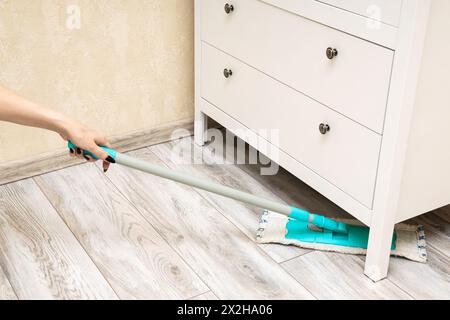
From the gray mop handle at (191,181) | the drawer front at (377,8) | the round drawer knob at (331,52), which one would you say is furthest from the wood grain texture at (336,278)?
the drawer front at (377,8)

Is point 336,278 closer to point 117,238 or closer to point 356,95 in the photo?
point 356,95

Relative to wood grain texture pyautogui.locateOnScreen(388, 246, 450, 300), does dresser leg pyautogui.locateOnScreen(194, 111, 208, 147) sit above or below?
above

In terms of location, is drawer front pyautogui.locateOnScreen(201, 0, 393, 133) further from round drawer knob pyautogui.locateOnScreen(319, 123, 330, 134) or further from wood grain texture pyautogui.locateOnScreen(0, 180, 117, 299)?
wood grain texture pyautogui.locateOnScreen(0, 180, 117, 299)

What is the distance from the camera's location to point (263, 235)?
1.72 metres

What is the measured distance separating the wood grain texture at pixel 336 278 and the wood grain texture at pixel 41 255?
0.46 meters

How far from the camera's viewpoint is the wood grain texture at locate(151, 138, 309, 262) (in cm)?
169

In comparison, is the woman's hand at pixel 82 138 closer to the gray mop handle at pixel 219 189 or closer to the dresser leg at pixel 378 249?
the gray mop handle at pixel 219 189

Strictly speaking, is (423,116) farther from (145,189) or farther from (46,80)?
(46,80)

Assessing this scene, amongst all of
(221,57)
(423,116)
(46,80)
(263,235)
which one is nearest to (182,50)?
(221,57)

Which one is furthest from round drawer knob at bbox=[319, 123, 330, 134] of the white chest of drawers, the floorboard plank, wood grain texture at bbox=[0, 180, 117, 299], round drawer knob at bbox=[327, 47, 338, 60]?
wood grain texture at bbox=[0, 180, 117, 299]

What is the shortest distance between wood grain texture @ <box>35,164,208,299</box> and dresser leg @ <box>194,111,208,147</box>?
0.31 metres

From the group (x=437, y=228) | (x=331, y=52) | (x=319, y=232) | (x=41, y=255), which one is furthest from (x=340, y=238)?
(x=41, y=255)

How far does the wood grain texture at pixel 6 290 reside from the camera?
149cm

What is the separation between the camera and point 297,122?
5.50 feet
